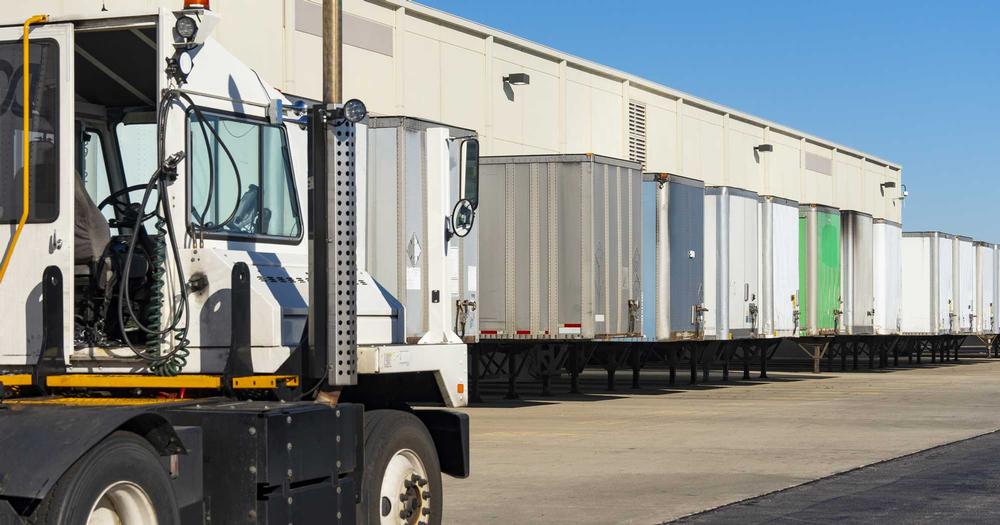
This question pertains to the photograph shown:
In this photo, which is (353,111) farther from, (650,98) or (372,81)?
(650,98)

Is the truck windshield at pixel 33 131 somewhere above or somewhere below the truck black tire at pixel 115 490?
above

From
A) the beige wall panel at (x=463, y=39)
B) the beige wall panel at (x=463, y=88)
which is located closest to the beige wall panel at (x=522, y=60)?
the beige wall panel at (x=463, y=39)

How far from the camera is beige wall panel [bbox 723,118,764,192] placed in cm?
5009

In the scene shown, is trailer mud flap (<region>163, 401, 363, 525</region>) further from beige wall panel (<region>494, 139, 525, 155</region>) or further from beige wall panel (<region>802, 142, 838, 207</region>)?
beige wall panel (<region>802, 142, 838, 207</region>)

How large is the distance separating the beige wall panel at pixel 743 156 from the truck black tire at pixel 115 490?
4386cm

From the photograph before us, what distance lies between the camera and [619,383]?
38250mm

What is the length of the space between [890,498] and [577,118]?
27.7m

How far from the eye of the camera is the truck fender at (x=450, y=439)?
956 cm

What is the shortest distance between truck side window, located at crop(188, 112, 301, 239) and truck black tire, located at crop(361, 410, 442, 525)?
1.27 metres

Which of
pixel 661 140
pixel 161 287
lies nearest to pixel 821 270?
pixel 661 140

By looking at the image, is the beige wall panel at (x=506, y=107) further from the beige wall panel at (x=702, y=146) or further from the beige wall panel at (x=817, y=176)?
the beige wall panel at (x=817, y=176)

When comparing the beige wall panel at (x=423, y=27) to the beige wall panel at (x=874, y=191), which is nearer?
the beige wall panel at (x=423, y=27)

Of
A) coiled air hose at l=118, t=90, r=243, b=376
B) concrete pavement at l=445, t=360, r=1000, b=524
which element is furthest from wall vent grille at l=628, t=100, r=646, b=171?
coiled air hose at l=118, t=90, r=243, b=376

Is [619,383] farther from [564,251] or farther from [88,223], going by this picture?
[88,223]
